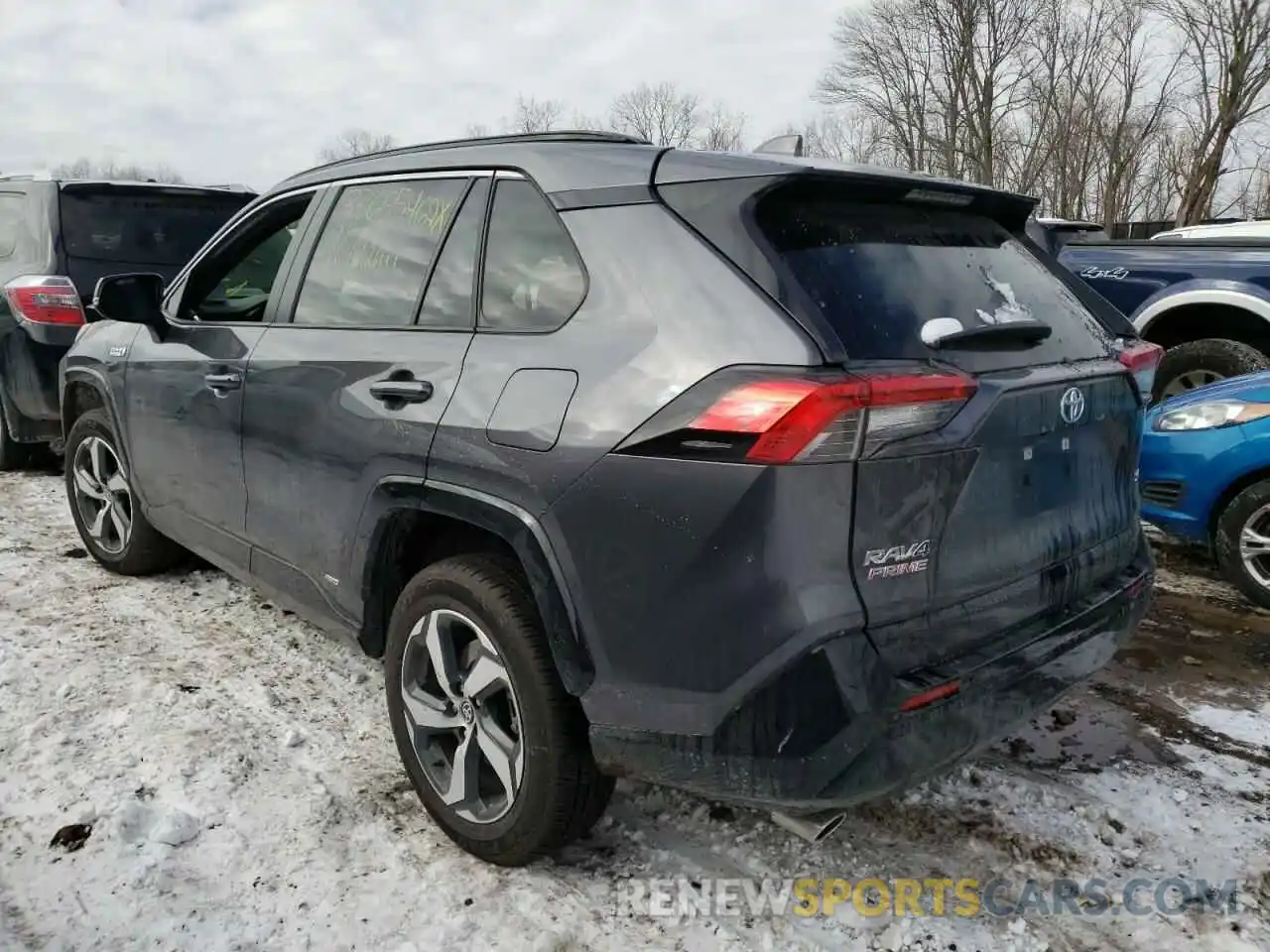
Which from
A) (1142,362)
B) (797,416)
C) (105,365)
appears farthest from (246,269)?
(1142,362)

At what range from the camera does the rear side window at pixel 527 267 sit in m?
2.22

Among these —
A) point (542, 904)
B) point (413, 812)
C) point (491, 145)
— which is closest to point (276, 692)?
point (413, 812)

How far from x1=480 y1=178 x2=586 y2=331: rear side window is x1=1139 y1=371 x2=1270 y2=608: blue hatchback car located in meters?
3.39

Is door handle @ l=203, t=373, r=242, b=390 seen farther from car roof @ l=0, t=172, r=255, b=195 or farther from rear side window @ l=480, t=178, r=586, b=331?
car roof @ l=0, t=172, r=255, b=195

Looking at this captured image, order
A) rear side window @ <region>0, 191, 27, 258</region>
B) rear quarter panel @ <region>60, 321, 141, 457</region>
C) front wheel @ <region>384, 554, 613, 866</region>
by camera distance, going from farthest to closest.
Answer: rear side window @ <region>0, 191, 27, 258</region>, rear quarter panel @ <region>60, 321, 141, 457</region>, front wheel @ <region>384, 554, 613, 866</region>

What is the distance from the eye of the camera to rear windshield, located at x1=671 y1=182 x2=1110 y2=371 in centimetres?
194

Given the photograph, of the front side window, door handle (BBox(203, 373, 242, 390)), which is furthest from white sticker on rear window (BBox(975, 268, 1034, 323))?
door handle (BBox(203, 373, 242, 390))

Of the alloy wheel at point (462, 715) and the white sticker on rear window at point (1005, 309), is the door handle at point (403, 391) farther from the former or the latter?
the white sticker on rear window at point (1005, 309)

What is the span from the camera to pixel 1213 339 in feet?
20.4

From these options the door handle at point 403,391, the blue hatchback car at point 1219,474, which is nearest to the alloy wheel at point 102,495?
the door handle at point 403,391

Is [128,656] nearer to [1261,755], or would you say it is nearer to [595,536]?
[595,536]

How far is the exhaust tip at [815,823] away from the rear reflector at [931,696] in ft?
1.15

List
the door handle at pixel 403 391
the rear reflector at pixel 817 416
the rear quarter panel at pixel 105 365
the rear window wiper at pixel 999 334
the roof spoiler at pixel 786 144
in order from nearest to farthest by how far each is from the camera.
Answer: the rear reflector at pixel 817 416
the rear window wiper at pixel 999 334
the door handle at pixel 403 391
the roof spoiler at pixel 786 144
the rear quarter panel at pixel 105 365

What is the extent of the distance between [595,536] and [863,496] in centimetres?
56
